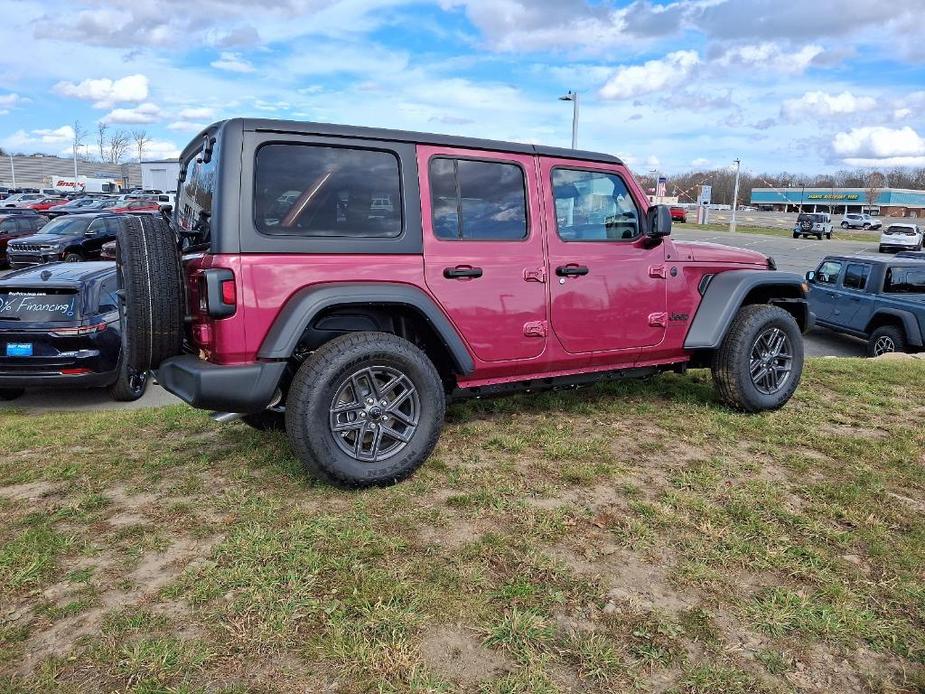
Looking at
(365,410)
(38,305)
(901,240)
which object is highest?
(38,305)

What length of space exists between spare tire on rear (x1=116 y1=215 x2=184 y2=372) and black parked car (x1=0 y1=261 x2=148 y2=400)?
300cm

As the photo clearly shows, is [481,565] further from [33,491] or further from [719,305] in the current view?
[719,305]

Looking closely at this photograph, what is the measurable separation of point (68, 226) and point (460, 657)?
60.7 feet

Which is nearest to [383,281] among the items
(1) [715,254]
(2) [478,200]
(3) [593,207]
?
(2) [478,200]

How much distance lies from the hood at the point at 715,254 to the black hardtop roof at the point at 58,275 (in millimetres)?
5494

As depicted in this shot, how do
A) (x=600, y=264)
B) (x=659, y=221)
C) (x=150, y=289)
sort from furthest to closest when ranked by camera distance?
(x=659, y=221) < (x=600, y=264) < (x=150, y=289)

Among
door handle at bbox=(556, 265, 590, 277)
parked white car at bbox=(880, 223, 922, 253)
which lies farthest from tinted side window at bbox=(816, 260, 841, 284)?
parked white car at bbox=(880, 223, 922, 253)

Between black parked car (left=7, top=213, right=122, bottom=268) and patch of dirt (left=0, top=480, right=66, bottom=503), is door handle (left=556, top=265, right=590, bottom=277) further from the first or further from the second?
black parked car (left=7, top=213, right=122, bottom=268)

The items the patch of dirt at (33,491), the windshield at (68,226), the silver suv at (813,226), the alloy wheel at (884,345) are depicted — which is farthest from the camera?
the silver suv at (813,226)

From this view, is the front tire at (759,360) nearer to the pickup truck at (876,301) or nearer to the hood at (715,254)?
the hood at (715,254)

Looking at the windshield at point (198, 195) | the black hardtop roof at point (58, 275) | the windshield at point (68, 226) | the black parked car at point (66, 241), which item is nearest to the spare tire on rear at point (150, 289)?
→ the windshield at point (198, 195)

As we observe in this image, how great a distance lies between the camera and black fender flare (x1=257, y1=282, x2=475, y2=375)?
331 centimetres

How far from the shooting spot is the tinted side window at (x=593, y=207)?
4.33 metres

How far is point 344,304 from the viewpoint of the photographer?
3500mm
